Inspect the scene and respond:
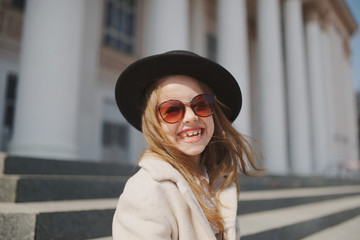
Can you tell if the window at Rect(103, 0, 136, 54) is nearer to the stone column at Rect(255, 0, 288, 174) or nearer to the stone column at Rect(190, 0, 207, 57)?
the stone column at Rect(190, 0, 207, 57)

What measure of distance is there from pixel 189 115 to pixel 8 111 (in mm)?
8340

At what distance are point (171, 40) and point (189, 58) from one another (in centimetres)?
572

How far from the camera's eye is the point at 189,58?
1308 millimetres

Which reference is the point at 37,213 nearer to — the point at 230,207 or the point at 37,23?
the point at 230,207

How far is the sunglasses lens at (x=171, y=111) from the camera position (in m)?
1.27

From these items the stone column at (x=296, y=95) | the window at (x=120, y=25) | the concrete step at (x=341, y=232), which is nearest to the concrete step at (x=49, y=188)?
the concrete step at (x=341, y=232)

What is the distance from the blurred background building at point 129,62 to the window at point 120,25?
41 mm

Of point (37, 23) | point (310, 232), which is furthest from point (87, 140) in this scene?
point (310, 232)

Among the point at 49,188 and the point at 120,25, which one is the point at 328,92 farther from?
the point at 49,188

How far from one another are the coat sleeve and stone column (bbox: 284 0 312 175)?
41.7 ft

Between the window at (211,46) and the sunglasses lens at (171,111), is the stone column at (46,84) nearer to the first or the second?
the sunglasses lens at (171,111)

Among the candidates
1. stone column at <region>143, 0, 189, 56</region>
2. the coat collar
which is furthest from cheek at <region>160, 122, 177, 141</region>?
stone column at <region>143, 0, 189, 56</region>

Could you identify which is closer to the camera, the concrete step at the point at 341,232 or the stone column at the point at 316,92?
the concrete step at the point at 341,232

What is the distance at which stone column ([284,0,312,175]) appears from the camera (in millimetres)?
12641
